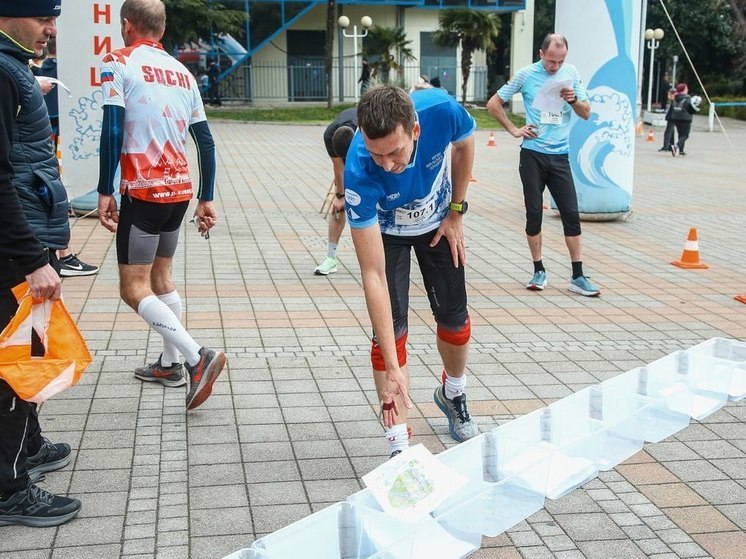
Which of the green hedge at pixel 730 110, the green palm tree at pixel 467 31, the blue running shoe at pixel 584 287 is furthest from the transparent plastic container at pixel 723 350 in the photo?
the green hedge at pixel 730 110

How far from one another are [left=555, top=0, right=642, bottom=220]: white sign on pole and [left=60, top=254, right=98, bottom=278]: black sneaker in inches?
228

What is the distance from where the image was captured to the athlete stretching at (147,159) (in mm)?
4508

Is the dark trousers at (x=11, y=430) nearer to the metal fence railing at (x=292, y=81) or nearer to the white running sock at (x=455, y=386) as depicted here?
the white running sock at (x=455, y=386)

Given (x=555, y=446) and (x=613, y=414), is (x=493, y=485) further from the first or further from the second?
(x=613, y=414)

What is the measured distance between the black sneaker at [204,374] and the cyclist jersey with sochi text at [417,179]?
1167 mm

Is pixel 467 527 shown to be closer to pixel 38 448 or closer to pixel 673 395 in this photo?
pixel 673 395

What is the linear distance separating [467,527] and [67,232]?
6.44ft

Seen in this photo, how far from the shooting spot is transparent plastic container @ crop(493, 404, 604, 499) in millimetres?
3574

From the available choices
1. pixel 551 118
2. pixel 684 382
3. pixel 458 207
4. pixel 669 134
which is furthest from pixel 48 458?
pixel 669 134

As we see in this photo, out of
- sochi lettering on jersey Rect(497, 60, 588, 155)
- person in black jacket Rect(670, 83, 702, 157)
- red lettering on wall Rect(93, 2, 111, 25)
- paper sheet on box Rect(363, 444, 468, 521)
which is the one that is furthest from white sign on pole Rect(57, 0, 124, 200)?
person in black jacket Rect(670, 83, 702, 157)

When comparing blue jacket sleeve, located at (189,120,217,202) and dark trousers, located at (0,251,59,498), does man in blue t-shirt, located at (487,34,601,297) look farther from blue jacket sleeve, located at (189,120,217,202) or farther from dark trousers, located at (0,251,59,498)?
dark trousers, located at (0,251,59,498)

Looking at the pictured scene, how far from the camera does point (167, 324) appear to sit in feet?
15.4

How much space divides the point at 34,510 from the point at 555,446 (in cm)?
205

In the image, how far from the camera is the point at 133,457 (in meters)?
4.22
